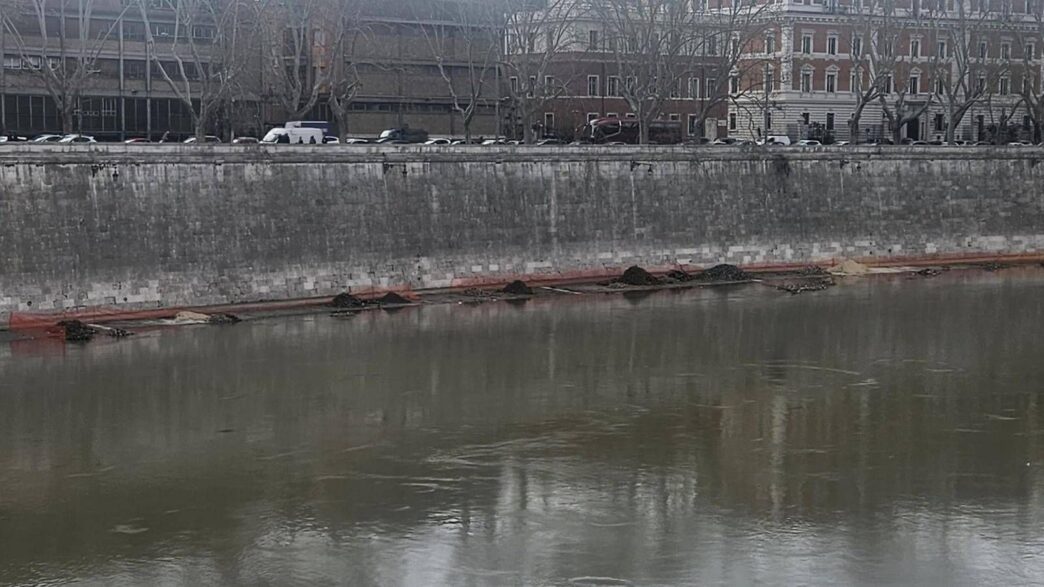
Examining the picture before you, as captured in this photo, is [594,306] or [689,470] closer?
[689,470]

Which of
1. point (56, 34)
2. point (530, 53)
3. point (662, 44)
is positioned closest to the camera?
point (530, 53)

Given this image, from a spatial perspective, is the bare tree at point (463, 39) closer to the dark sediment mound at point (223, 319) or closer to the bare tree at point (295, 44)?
the bare tree at point (295, 44)

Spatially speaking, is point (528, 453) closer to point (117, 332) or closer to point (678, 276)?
point (117, 332)

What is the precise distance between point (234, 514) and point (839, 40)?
50.4 meters

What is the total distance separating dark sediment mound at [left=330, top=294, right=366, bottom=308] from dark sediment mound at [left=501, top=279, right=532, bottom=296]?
15.6 ft

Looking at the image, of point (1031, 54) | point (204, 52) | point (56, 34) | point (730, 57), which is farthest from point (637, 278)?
point (1031, 54)

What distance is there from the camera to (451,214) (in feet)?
140

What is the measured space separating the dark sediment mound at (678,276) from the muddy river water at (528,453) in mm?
7429

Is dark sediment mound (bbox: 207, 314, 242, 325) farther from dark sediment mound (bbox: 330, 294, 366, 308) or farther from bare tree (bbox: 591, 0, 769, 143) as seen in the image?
bare tree (bbox: 591, 0, 769, 143)

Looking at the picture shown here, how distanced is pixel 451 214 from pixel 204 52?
62.4 ft

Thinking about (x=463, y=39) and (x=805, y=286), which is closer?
(x=805, y=286)

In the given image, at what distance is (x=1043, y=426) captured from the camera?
2609cm

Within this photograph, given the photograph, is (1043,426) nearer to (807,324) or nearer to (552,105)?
(807,324)

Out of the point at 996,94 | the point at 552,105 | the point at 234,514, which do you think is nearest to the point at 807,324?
the point at 234,514
